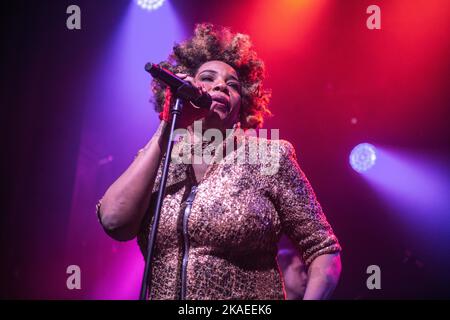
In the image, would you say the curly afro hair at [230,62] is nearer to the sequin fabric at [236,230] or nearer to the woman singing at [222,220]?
the woman singing at [222,220]

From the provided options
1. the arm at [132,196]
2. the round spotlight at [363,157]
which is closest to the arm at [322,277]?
the arm at [132,196]

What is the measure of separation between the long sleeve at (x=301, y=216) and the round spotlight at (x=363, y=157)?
15.2ft

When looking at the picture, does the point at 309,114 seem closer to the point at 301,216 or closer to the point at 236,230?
the point at 301,216

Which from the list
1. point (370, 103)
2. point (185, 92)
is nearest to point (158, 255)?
point (185, 92)

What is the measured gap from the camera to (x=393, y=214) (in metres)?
6.25

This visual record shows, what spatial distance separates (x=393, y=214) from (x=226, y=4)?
3910 millimetres

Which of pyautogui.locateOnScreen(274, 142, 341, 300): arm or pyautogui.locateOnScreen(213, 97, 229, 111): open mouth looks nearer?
pyautogui.locateOnScreen(274, 142, 341, 300): arm

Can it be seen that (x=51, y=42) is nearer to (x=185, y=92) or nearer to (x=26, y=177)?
(x=26, y=177)

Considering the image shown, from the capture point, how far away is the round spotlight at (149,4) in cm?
524

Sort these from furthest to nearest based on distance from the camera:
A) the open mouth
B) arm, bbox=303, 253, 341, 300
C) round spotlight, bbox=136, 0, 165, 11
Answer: round spotlight, bbox=136, 0, 165, 11
the open mouth
arm, bbox=303, 253, 341, 300

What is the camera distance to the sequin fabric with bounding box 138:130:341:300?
5.24 ft

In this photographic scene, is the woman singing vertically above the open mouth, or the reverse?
the open mouth

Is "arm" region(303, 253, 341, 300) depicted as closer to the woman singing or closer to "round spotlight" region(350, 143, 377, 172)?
the woman singing

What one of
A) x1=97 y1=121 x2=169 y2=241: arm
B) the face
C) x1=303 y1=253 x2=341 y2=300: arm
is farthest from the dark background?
x1=303 y1=253 x2=341 y2=300: arm
